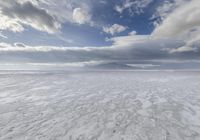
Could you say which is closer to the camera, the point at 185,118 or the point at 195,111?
the point at 185,118

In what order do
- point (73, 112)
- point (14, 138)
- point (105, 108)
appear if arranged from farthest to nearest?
point (105, 108), point (73, 112), point (14, 138)

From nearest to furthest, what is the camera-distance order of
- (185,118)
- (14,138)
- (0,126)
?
(14,138), (0,126), (185,118)

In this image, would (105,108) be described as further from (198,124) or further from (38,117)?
(198,124)

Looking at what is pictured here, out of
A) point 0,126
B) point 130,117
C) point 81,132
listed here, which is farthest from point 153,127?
point 0,126

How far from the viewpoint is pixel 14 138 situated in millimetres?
5582

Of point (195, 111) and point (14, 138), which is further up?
point (14, 138)

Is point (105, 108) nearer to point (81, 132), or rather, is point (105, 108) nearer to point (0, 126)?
point (81, 132)

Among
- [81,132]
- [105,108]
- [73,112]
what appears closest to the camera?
[81,132]

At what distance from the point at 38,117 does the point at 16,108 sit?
2672 mm

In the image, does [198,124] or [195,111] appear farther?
[195,111]

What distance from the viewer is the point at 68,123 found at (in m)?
7.29

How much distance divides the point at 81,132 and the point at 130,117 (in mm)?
3212

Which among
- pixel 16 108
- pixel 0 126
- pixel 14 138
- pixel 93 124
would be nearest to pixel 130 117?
pixel 93 124

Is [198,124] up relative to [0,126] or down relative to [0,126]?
down
